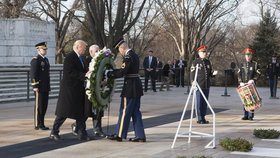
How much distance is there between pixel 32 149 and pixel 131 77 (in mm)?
2277

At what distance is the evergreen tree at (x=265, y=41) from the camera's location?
151ft

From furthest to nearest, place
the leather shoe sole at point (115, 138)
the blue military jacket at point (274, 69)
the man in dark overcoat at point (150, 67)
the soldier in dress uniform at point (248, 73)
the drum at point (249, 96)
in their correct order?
the man in dark overcoat at point (150, 67)
the blue military jacket at point (274, 69)
the soldier in dress uniform at point (248, 73)
the drum at point (249, 96)
the leather shoe sole at point (115, 138)

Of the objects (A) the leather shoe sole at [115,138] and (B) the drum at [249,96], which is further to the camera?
(B) the drum at [249,96]

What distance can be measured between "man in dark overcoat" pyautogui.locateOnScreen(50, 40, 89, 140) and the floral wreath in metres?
0.21

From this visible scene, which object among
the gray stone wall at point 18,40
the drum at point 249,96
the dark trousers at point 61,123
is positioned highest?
the gray stone wall at point 18,40

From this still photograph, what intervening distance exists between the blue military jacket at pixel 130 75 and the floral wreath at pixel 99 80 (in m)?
0.22

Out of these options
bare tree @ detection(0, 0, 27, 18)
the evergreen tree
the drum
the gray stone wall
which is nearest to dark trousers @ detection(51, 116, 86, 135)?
the drum

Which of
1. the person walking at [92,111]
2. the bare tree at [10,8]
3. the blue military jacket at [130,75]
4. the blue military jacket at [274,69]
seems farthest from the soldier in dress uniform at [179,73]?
the blue military jacket at [130,75]

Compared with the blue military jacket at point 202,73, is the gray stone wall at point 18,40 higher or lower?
higher

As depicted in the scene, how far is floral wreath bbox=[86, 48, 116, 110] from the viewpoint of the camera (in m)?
9.64

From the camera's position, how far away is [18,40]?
2672 cm

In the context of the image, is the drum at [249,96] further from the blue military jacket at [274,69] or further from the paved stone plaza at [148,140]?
the blue military jacket at [274,69]

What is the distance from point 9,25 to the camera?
27047 millimetres

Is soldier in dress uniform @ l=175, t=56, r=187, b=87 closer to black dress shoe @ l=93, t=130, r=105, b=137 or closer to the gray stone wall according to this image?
the gray stone wall
